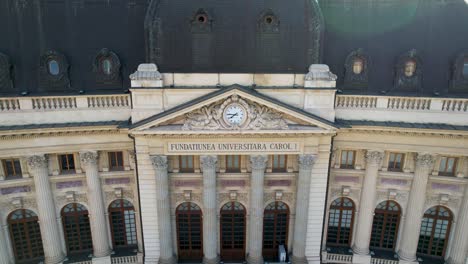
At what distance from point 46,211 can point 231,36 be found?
19609mm

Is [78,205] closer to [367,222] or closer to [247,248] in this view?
[247,248]

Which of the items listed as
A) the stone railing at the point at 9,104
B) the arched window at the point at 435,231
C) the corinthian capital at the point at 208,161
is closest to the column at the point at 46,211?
the stone railing at the point at 9,104

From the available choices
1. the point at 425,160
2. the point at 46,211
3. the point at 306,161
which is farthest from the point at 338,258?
the point at 46,211

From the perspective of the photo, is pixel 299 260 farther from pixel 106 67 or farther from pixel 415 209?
pixel 106 67

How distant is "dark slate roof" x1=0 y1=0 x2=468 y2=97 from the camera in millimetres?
23719

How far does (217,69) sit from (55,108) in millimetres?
12138

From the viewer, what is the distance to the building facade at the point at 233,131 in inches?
931

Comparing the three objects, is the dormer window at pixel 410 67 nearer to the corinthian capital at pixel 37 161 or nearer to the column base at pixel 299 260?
the column base at pixel 299 260

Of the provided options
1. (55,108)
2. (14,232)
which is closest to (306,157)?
(55,108)

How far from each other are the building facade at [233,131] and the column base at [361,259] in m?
0.12

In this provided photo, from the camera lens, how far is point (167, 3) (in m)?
23.6

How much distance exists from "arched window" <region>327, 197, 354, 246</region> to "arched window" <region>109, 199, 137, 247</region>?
17058 millimetres

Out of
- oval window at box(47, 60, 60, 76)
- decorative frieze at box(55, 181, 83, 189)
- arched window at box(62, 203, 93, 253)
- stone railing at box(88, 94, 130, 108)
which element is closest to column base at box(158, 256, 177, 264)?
arched window at box(62, 203, 93, 253)

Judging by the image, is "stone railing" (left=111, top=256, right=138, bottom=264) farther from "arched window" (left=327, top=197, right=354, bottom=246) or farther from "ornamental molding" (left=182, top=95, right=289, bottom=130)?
"arched window" (left=327, top=197, right=354, bottom=246)
